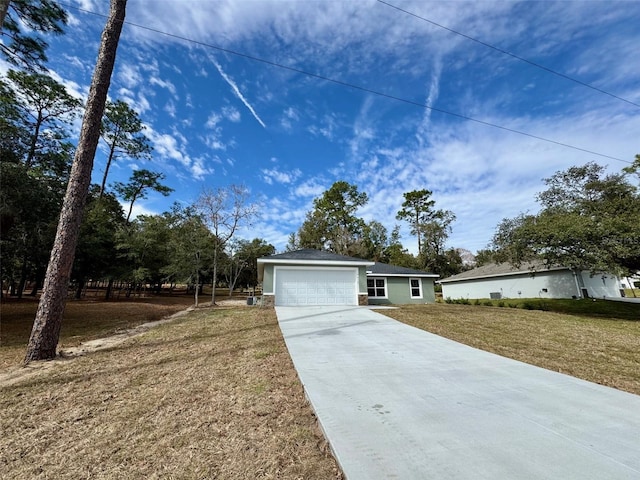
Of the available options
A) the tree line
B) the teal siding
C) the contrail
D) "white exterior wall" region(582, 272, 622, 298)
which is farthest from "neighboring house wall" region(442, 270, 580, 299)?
the contrail

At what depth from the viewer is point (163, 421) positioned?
2.76 metres

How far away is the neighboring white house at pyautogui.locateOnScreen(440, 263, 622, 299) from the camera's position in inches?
724

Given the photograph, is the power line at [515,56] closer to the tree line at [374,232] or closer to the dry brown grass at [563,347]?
the dry brown grass at [563,347]

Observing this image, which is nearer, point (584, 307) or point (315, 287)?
point (315, 287)

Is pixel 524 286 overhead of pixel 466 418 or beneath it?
overhead

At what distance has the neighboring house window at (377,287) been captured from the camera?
1753 centimetres

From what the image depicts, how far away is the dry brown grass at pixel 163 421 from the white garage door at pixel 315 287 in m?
8.02

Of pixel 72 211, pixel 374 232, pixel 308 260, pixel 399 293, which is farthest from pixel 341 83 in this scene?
pixel 374 232

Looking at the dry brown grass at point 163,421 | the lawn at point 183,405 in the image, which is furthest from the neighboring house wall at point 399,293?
the dry brown grass at point 163,421

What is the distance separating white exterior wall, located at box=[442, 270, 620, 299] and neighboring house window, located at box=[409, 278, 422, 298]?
6561mm

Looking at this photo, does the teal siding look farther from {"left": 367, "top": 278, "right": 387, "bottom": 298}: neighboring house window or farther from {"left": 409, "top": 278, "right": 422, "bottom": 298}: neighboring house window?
{"left": 409, "top": 278, "right": 422, "bottom": 298}: neighboring house window

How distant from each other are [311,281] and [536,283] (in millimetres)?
17184

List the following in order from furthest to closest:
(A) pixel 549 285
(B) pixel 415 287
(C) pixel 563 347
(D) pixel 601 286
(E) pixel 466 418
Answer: (A) pixel 549 285
(D) pixel 601 286
(B) pixel 415 287
(C) pixel 563 347
(E) pixel 466 418

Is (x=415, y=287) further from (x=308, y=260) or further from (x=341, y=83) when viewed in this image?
(x=341, y=83)
